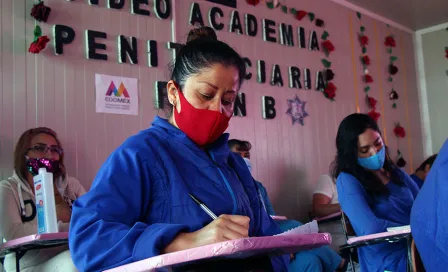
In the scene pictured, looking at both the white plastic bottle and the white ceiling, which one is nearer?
the white plastic bottle

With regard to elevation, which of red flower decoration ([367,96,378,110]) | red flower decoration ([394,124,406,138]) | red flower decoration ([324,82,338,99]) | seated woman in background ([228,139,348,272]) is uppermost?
red flower decoration ([324,82,338,99])

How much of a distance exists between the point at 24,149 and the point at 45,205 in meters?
0.80

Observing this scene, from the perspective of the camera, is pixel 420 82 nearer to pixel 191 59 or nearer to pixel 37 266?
pixel 37 266

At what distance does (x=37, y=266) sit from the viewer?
118 inches

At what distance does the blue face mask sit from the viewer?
11.0ft

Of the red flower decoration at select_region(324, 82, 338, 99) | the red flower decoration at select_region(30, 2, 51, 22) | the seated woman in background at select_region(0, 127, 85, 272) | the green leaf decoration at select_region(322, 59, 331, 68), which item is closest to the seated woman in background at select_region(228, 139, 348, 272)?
the seated woman in background at select_region(0, 127, 85, 272)

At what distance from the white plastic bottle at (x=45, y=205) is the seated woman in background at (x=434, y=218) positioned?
1904 millimetres

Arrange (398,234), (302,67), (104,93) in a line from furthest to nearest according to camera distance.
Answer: (302,67)
(104,93)
(398,234)

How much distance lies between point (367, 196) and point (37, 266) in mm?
2006

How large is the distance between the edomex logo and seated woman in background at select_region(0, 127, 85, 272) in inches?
26.7

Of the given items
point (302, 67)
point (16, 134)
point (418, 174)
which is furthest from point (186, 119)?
point (418, 174)

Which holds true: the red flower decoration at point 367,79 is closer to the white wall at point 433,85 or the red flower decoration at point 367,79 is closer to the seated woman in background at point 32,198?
the white wall at point 433,85

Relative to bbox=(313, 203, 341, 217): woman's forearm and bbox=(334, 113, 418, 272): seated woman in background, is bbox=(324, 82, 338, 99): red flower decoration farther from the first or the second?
bbox=(334, 113, 418, 272): seated woman in background

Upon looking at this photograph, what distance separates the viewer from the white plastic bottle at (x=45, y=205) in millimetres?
2660
